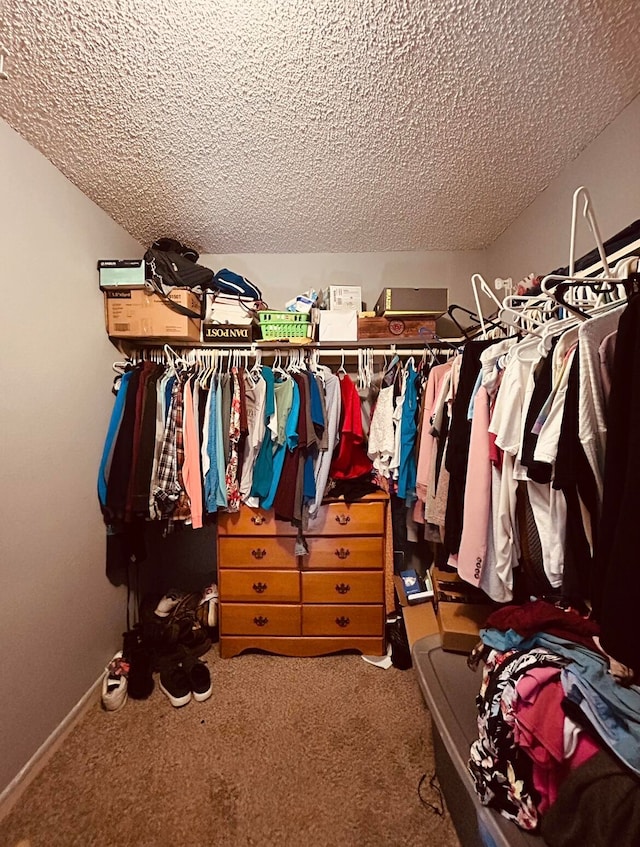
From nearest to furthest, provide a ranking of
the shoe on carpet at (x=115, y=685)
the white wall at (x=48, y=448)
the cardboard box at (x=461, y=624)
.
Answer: the white wall at (x=48, y=448) → the cardboard box at (x=461, y=624) → the shoe on carpet at (x=115, y=685)

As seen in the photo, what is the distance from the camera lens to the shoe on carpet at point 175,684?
1.77 m

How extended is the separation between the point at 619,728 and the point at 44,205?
253 cm

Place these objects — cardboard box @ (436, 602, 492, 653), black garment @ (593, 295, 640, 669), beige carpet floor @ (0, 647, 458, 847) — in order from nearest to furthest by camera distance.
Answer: black garment @ (593, 295, 640, 669)
beige carpet floor @ (0, 647, 458, 847)
cardboard box @ (436, 602, 492, 653)

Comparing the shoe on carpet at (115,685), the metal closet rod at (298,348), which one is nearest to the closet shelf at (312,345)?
the metal closet rod at (298,348)

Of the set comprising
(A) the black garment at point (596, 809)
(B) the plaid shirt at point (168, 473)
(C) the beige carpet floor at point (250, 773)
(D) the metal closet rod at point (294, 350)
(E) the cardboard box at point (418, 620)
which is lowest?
(C) the beige carpet floor at point (250, 773)

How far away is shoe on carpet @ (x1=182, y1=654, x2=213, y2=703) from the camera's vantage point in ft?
5.93

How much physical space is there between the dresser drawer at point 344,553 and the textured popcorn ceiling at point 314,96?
5.99ft

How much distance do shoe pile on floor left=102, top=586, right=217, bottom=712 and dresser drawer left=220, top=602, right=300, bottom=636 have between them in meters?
0.15

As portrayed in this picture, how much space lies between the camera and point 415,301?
208cm

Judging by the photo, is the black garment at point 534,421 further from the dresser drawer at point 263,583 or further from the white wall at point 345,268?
the white wall at point 345,268

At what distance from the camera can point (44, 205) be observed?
5.05ft

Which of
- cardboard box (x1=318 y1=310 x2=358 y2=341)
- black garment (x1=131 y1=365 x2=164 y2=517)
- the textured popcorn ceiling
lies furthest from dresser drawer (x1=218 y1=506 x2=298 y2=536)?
the textured popcorn ceiling

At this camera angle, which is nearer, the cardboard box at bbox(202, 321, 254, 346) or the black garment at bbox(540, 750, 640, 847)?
the black garment at bbox(540, 750, 640, 847)

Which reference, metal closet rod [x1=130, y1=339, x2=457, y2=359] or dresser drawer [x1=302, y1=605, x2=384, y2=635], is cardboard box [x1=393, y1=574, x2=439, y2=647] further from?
metal closet rod [x1=130, y1=339, x2=457, y2=359]
